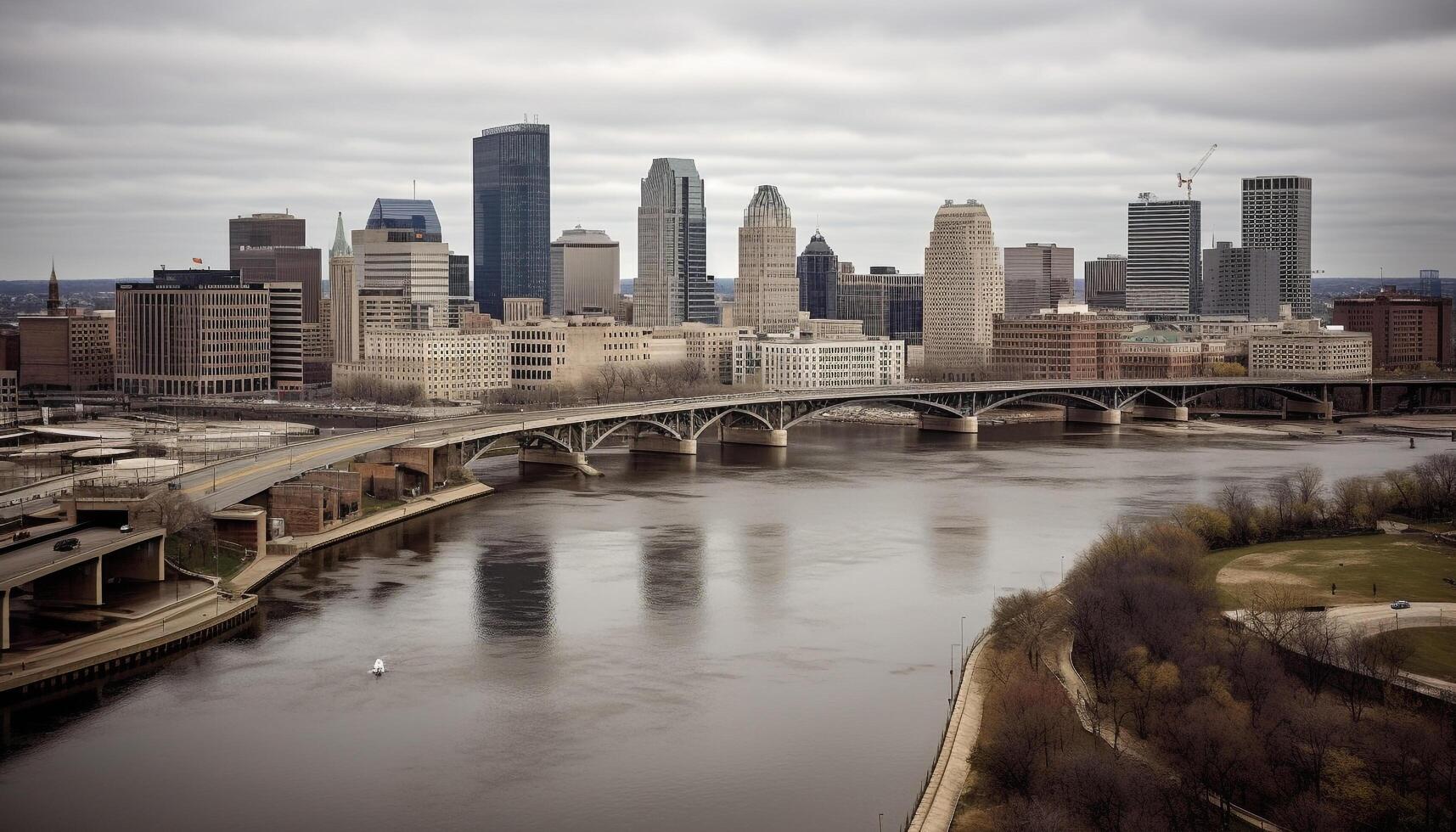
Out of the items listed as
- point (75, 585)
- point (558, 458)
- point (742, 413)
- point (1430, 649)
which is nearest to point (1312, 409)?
point (742, 413)

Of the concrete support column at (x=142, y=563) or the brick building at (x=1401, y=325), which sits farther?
the brick building at (x=1401, y=325)

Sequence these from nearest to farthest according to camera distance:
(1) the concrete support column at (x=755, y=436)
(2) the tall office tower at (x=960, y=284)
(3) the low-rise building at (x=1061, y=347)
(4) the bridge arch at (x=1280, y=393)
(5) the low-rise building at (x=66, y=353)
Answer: (1) the concrete support column at (x=755, y=436), (4) the bridge arch at (x=1280, y=393), (5) the low-rise building at (x=66, y=353), (3) the low-rise building at (x=1061, y=347), (2) the tall office tower at (x=960, y=284)

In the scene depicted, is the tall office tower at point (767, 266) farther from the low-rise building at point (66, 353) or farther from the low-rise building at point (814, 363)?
the low-rise building at point (66, 353)

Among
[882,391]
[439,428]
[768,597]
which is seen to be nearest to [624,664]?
[768,597]

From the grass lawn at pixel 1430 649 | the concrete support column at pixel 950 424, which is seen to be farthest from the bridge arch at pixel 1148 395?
the grass lawn at pixel 1430 649

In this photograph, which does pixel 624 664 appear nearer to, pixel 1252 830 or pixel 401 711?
pixel 401 711

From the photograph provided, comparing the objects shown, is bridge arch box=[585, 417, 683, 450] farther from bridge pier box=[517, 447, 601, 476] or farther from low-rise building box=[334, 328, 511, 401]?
low-rise building box=[334, 328, 511, 401]
